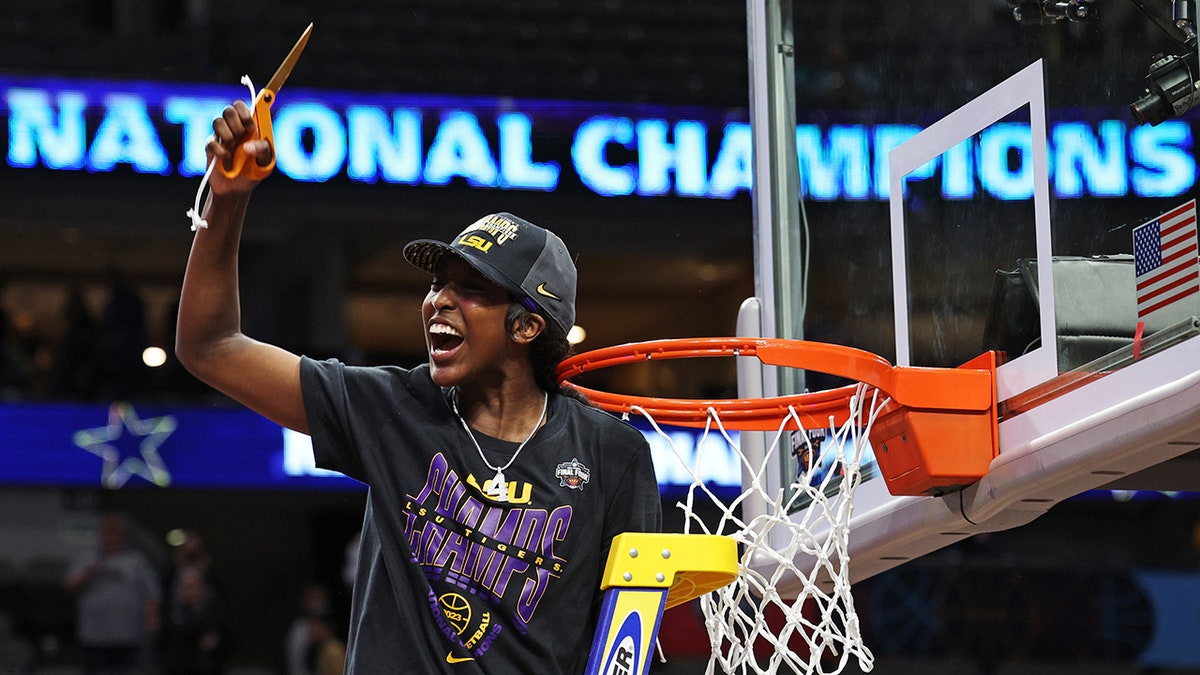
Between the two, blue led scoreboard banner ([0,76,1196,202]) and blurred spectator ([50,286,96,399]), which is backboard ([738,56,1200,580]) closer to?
blue led scoreboard banner ([0,76,1196,202])

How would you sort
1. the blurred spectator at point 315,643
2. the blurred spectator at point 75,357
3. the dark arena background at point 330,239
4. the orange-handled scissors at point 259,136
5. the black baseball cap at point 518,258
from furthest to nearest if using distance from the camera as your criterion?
1. the blurred spectator at point 75,357
2. the dark arena background at point 330,239
3. the blurred spectator at point 315,643
4. the black baseball cap at point 518,258
5. the orange-handled scissors at point 259,136

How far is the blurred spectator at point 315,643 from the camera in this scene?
9.16 meters

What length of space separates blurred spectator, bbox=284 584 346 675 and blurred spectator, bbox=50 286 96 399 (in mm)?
2244

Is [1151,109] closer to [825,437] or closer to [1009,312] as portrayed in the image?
[1009,312]

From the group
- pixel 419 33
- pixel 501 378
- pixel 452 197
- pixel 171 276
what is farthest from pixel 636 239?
pixel 501 378

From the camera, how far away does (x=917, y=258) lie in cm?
338

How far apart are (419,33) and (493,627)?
9784mm

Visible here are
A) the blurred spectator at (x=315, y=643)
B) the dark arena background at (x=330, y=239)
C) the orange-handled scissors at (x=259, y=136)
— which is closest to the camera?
the orange-handled scissors at (x=259, y=136)

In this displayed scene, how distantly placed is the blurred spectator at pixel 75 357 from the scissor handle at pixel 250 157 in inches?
347

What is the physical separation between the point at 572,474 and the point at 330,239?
9.54 m

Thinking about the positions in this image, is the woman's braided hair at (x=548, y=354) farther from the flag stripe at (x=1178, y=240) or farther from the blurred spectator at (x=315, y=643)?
the blurred spectator at (x=315, y=643)

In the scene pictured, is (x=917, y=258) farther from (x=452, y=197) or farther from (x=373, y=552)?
(x=452, y=197)

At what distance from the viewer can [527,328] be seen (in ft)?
8.25

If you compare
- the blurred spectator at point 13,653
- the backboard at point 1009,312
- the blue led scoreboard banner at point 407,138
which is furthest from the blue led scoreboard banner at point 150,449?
the backboard at point 1009,312
